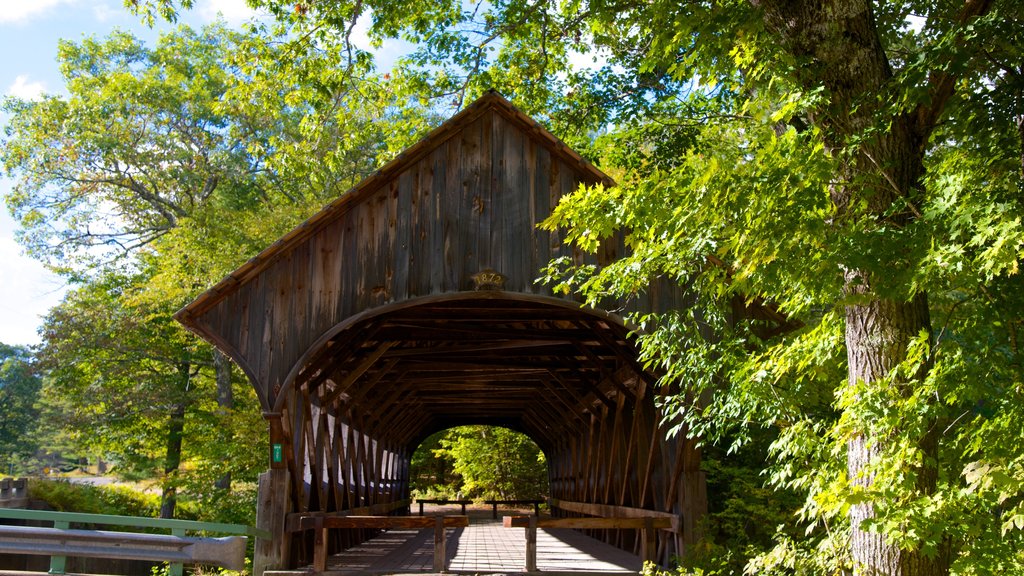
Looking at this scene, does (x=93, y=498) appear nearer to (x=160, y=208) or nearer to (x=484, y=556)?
(x=160, y=208)

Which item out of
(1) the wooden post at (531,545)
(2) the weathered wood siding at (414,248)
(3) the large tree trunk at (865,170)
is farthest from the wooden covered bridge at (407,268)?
(3) the large tree trunk at (865,170)

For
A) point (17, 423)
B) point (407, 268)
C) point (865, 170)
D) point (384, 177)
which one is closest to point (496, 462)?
point (407, 268)

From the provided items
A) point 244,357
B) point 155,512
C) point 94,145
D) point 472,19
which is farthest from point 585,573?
point 94,145

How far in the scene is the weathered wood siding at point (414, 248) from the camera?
8.77 meters

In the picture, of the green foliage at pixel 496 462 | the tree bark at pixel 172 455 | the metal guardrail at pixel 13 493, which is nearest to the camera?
the metal guardrail at pixel 13 493

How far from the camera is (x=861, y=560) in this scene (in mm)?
5254

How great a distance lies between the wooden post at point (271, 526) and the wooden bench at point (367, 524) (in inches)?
13.4

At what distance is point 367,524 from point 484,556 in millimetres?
3341

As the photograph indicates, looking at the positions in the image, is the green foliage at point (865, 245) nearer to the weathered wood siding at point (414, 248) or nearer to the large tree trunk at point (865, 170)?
the large tree trunk at point (865, 170)

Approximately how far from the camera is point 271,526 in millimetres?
8680

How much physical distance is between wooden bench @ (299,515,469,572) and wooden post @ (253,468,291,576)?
34cm

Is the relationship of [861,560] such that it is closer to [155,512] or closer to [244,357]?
[244,357]

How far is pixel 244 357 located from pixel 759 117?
5.63m

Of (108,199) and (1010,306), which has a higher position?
(108,199)
